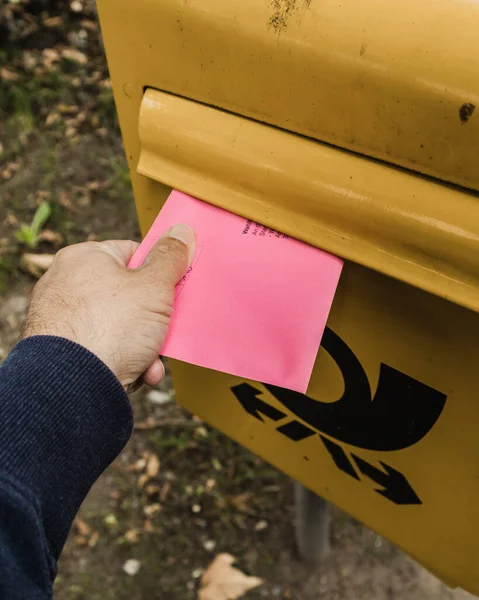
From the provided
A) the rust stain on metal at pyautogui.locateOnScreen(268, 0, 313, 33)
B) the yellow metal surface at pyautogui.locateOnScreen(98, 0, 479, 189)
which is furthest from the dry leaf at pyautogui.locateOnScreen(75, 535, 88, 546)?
the rust stain on metal at pyautogui.locateOnScreen(268, 0, 313, 33)

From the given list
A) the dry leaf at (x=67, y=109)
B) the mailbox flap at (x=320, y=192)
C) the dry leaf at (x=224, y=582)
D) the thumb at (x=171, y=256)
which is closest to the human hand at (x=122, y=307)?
the thumb at (x=171, y=256)

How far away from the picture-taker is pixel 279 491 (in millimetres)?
1961

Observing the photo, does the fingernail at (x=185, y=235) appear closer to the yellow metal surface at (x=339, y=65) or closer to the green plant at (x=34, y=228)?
the yellow metal surface at (x=339, y=65)

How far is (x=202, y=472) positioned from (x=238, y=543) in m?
0.28

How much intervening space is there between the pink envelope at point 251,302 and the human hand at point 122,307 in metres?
0.03

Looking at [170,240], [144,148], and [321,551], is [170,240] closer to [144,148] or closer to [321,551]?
[144,148]

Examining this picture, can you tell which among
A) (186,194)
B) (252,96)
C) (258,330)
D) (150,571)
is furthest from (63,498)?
(150,571)

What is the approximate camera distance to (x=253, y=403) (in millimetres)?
1174

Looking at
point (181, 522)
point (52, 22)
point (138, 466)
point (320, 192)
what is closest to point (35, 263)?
point (138, 466)

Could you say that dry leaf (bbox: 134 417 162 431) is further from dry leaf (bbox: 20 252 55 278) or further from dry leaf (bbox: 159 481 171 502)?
dry leaf (bbox: 20 252 55 278)

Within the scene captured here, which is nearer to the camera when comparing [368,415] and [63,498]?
[63,498]

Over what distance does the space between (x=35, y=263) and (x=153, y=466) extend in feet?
3.69

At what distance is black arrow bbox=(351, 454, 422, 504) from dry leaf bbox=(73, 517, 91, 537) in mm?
1204

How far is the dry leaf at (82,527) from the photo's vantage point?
6.21 ft
